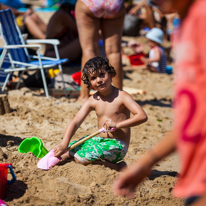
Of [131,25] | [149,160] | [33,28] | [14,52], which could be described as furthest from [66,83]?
[131,25]

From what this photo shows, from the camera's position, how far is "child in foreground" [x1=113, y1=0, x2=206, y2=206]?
1.08 metres

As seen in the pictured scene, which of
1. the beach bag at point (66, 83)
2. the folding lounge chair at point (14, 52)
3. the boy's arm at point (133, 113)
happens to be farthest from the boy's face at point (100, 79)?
the beach bag at point (66, 83)

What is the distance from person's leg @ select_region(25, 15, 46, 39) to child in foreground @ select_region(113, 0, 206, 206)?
5953mm

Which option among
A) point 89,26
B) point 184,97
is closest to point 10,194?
point 184,97

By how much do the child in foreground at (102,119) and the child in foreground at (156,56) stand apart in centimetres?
464

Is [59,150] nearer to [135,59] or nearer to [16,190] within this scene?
[16,190]

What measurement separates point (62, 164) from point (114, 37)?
76.1 inches

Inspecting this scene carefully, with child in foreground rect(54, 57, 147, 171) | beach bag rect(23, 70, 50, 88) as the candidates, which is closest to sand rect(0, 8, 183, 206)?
child in foreground rect(54, 57, 147, 171)

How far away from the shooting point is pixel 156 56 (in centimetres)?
710

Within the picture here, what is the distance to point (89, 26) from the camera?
12.6ft

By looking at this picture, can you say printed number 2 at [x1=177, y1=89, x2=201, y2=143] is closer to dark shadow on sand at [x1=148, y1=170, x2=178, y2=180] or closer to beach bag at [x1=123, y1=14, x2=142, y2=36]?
dark shadow on sand at [x1=148, y1=170, x2=178, y2=180]

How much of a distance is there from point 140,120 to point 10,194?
107 centimetres

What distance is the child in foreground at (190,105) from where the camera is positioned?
108 cm

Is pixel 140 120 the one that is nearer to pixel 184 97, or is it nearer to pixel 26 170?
pixel 26 170
